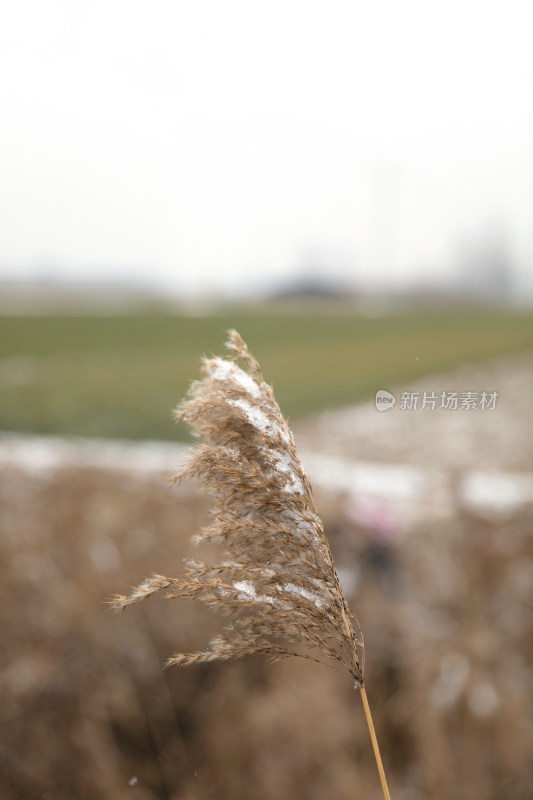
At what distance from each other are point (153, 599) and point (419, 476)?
1.41 m

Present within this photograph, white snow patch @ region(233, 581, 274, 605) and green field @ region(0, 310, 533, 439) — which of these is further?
green field @ region(0, 310, 533, 439)

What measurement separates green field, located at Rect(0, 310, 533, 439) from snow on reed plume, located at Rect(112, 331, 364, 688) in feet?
12.5

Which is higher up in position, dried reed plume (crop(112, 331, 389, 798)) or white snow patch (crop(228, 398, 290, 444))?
white snow patch (crop(228, 398, 290, 444))

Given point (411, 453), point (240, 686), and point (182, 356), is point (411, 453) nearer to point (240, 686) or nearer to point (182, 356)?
point (182, 356)

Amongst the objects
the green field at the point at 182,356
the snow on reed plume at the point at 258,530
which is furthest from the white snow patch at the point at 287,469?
the green field at the point at 182,356

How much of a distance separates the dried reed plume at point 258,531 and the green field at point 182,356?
381 centimetres

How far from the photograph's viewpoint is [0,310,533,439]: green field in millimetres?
4633

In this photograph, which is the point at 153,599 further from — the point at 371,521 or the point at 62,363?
the point at 62,363

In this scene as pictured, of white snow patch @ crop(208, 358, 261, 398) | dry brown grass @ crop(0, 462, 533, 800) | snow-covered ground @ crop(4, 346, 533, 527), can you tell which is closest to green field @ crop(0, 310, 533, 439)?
snow-covered ground @ crop(4, 346, 533, 527)

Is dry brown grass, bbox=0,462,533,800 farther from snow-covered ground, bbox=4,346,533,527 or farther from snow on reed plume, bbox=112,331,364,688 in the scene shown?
snow on reed plume, bbox=112,331,364,688

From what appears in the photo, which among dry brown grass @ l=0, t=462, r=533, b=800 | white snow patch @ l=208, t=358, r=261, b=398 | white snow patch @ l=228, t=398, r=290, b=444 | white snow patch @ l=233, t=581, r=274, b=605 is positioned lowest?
dry brown grass @ l=0, t=462, r=533, b=800

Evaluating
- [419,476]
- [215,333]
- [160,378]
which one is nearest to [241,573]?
[419,476]

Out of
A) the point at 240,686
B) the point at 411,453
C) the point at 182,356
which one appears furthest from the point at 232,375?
the point at 182,356

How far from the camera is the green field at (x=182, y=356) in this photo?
4633 millimetres
